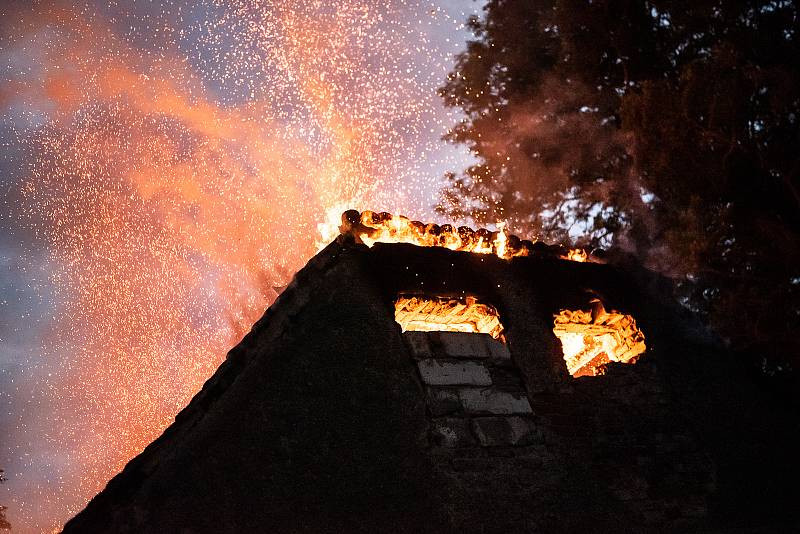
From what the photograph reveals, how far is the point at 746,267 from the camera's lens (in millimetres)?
8719

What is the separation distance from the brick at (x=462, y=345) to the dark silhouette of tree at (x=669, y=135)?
429cm

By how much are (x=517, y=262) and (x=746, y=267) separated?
196 inches

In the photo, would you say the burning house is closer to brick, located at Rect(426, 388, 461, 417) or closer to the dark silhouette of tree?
brick, located at Rect(426, 388, 461, 417)

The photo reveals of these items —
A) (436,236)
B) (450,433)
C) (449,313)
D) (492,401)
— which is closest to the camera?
(450,433)

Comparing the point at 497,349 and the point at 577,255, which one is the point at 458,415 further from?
the point at 577,255

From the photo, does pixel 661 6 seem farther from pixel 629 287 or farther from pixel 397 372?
pixel 397 372

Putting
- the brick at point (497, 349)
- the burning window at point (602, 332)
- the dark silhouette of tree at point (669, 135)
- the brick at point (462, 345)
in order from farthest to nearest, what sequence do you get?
the dark silhouette of tree at point (669, 135), the burning window at point (602, 332), the brick at point (497, 349), the brick at point (462, 345)

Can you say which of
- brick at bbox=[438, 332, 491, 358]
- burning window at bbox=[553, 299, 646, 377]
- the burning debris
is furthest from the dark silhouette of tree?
brick at bbox=[438, 332, 491, 358]

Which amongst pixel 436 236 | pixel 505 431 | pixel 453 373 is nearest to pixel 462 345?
pixel 453 373

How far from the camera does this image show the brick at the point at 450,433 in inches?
176

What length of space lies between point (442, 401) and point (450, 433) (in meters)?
0.28

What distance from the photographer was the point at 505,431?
4742 mm

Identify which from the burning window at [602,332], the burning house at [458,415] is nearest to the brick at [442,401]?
the burning house at [458,415]

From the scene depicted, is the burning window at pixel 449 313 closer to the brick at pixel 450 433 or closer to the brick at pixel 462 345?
the brick at pixel 462 345
